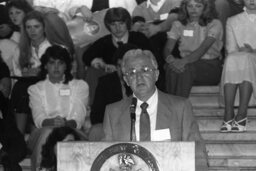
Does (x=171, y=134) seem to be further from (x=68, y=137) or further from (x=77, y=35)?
(x=77, y=35)

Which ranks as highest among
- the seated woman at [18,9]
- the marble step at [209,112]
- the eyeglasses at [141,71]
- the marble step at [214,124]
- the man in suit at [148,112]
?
the seated woman at [18,9]

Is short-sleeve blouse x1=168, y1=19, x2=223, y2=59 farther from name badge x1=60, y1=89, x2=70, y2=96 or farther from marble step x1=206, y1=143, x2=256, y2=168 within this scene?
name badge x1=60, y1=89, x2=70, y2=96

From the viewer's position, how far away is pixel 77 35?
317 inches

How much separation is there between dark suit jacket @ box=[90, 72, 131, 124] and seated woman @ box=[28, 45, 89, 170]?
16 centimetres

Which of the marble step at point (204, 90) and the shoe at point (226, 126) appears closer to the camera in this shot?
the shoe at point (226, 126)

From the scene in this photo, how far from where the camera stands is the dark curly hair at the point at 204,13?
7281 mm

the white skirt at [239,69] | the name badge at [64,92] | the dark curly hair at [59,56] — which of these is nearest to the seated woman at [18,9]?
the dark curly hair at [59,56]

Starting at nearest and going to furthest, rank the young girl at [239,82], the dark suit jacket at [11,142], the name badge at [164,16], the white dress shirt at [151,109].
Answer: the white dress shirt at [151,109]
the dark suit jacket at [11,142]
the young girl at [239,82]
the name badge at [164,16]

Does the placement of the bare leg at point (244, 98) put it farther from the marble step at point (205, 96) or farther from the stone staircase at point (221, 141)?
the marble step at point (205, 96)

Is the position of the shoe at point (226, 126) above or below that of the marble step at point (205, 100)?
below

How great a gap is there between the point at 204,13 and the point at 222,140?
1.31 meters

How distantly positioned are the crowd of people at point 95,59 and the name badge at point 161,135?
1716mm

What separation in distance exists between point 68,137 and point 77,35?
7.19 feet

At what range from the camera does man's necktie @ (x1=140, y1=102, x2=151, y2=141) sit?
4.31 metres
